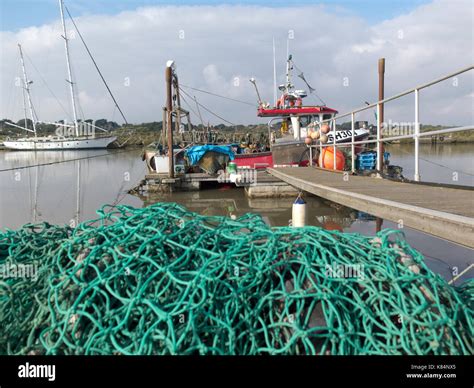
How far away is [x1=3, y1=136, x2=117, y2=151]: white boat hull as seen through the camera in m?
48.3

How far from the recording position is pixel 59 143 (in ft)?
160

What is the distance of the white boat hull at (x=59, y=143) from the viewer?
4831 centimetres

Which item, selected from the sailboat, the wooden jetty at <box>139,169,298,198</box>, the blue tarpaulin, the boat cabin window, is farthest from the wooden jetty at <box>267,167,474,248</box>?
the sailboat

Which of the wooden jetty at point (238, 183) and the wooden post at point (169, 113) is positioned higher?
the wooden post at point (169, 113)

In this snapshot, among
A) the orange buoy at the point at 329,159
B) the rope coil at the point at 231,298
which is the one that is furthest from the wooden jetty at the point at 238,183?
the rope coil at the point at 231,298

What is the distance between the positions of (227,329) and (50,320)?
91 centimetres

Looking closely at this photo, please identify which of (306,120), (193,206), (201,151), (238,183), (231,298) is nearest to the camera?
(231,298)

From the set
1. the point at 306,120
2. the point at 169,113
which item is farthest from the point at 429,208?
the point at 306,120

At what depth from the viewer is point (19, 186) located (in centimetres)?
1505

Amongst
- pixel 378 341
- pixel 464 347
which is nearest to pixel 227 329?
pixel 378 341

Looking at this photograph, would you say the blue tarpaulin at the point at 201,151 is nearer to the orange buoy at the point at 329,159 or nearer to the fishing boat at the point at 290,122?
the fishing boat at the point at 290,122

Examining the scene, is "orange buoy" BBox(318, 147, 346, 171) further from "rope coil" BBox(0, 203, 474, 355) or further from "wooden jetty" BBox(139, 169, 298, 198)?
"rope coil" BBox(0, 203, 474, 355)

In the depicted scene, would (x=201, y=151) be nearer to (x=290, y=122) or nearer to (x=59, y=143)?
(x=290, y=122)

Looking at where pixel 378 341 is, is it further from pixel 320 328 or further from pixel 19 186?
pixel 19 186
